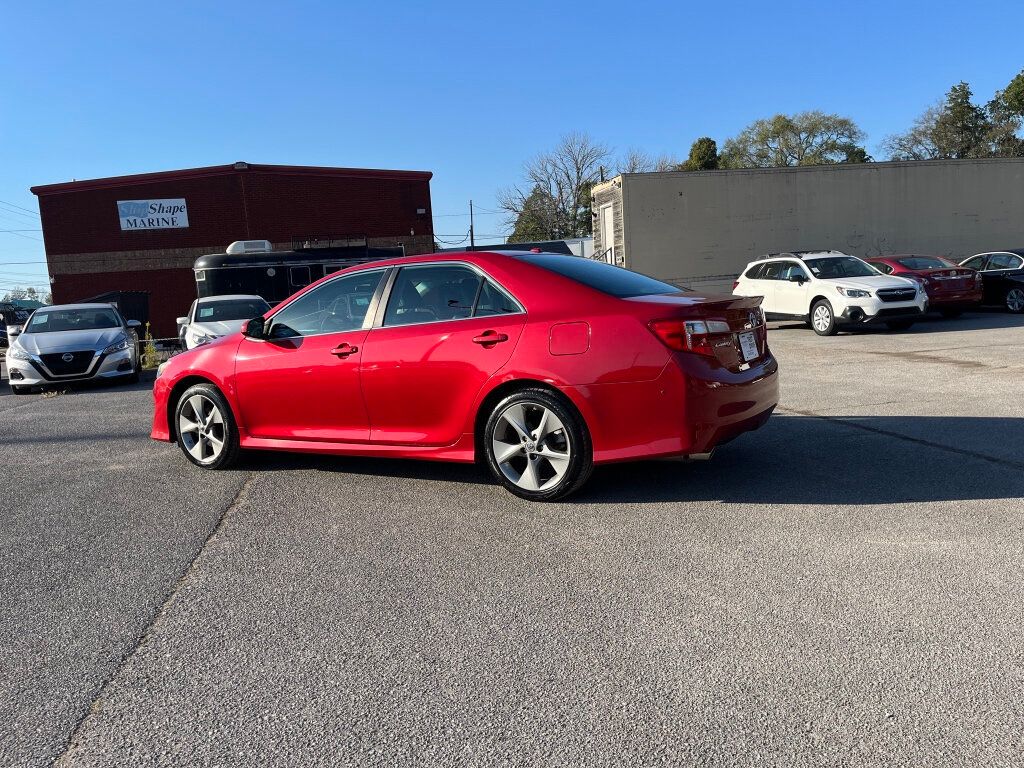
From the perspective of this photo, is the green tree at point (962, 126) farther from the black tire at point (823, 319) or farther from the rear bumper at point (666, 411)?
the rear bumper at point (666, 411)

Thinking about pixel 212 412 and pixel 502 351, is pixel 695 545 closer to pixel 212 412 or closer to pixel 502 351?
pixel 502 351

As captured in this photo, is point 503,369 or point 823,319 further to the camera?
point 823,319

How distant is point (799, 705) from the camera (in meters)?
2.64

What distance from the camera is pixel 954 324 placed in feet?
54.1

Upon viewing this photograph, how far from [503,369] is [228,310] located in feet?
38.3

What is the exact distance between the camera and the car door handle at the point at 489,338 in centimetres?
502

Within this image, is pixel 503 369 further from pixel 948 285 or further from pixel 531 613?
pixel 948 285

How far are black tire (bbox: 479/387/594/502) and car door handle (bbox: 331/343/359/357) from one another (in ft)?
3.64

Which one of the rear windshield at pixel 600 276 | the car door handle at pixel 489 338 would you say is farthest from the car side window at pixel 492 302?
the rear windshield at pixel 600 276

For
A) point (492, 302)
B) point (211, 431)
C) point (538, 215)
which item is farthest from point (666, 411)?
point (538, 215)

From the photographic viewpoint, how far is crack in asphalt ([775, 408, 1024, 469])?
5449 mm

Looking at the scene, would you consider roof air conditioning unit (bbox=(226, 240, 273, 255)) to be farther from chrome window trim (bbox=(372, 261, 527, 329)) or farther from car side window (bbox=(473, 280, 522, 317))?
car side window (bbox=(473, 280, 522, 317))

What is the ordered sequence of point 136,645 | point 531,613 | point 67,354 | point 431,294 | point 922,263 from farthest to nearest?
point 922,263 < point 67,354 < point 431,294 < point 531,613 < point 136,645

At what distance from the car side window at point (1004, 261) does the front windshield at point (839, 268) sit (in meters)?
3.88
